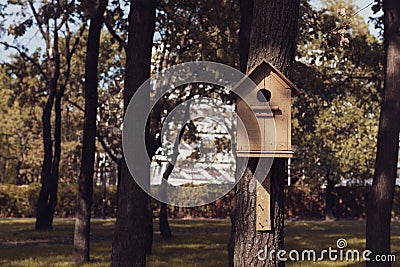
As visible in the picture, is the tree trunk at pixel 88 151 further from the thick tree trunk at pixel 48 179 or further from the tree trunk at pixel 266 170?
the thick tree trunk at pixel 48 179

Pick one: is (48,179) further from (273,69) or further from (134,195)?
(273,69)

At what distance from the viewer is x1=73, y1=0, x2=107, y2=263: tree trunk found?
13.0m

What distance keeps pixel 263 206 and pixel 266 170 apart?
28 cm

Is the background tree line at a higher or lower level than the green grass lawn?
higher

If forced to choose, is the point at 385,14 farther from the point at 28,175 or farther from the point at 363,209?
the point at 28,175

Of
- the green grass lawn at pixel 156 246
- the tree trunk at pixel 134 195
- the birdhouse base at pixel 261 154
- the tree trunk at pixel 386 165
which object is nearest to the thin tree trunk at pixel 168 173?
the green grass lawn at pixel 156 246

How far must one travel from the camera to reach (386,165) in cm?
1040

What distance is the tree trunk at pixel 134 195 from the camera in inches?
387

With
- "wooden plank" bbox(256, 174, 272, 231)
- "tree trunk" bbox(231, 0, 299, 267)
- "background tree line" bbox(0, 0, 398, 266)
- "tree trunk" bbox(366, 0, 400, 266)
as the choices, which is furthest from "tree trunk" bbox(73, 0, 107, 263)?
"wooden plank" bbox(256, 174, 272, 231)

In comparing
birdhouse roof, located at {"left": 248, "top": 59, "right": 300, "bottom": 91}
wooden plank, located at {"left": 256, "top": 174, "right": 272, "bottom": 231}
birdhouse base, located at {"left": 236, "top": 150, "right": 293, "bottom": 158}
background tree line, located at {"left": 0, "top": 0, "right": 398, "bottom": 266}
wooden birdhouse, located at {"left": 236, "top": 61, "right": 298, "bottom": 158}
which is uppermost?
background tree line, located at {"left": 0, "top": 0, "right": 398, "bottom": 266}

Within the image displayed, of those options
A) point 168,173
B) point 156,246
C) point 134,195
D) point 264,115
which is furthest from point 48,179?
point 264,115

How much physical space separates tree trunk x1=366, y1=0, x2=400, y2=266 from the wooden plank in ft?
18.0

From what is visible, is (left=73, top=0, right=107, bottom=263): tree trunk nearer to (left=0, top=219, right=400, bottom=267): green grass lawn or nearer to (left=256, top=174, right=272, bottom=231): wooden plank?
(left=0, top=219, right=400, bottom=267): green grass lawn

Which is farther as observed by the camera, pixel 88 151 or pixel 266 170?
pixel 88 151
